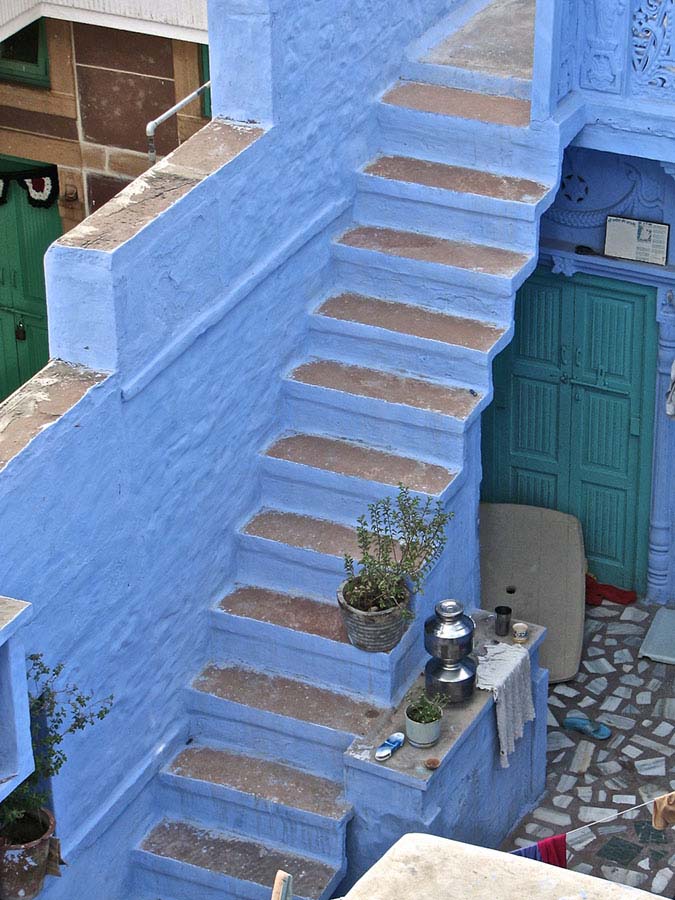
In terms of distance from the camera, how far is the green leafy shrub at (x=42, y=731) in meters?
9.60

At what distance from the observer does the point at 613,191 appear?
42.2 feet

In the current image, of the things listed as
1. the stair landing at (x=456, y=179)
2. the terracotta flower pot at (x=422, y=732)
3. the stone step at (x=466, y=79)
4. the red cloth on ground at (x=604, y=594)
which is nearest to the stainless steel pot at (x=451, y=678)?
the terracotta flower pot at (x=422, y=732)

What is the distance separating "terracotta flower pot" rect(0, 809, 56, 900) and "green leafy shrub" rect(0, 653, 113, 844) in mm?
78

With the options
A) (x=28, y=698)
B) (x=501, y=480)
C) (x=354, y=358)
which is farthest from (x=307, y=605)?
(x=501, y=480)

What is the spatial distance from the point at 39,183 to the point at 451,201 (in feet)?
12.7

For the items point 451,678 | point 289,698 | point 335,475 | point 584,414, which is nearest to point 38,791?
point 289,698

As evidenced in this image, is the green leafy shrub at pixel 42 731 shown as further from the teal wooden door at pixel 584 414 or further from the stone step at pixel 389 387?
the teal wooden door at pixel 584 414

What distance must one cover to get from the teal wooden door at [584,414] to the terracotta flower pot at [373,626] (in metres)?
3.53

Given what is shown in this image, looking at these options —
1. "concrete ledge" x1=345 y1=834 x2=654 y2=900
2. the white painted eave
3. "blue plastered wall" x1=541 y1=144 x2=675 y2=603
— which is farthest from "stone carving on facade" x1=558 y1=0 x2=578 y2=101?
"concrete ledge" x1=345 y1=834 x2=654 y2=900

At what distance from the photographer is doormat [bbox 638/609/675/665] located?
13219 mm

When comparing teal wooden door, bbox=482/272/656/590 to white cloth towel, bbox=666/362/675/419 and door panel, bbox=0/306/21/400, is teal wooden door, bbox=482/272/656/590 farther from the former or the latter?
door panel, bbox=0/306/21/400

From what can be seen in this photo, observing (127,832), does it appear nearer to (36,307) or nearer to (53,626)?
(53,626)

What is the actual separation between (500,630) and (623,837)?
5.12 feet

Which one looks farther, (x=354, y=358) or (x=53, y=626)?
(x=354, y=358)
